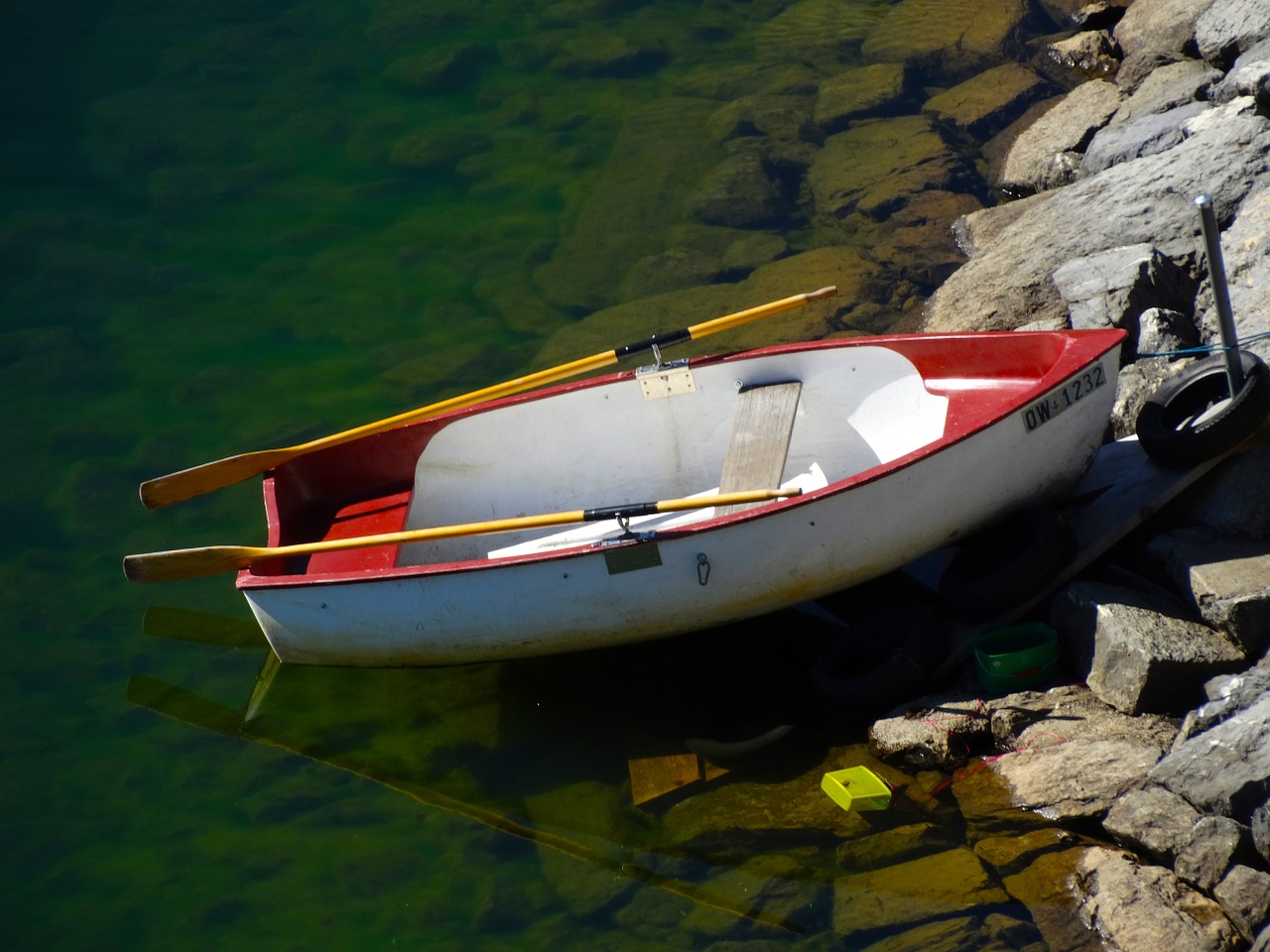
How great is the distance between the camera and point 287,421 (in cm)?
912

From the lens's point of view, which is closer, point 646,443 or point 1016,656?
point 1016,656

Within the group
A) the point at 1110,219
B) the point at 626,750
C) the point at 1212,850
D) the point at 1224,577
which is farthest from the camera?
the point at 1110,219

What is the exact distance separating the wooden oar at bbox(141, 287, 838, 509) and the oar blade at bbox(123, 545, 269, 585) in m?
0.66

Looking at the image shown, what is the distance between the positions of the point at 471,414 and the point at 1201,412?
4.04 metres

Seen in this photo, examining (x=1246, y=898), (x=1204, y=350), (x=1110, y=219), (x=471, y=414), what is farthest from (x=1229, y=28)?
(x=1246, y=898)

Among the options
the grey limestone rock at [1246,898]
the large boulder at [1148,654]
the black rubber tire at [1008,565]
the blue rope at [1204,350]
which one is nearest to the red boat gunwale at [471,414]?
the blue rope at [1204,350]

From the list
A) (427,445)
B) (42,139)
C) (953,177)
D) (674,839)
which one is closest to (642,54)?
(953,177)

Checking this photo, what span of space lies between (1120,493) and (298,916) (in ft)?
15.0

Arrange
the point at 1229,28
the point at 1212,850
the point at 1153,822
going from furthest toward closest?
the point at 1229,28 → the point at 1153,822 → the point at 1212,850

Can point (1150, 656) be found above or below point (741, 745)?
above

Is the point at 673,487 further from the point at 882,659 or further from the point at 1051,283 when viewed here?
the point at 1051,283

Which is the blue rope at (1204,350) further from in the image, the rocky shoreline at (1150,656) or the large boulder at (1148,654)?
the large boulder at (1148,654)

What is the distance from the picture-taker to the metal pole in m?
5.66

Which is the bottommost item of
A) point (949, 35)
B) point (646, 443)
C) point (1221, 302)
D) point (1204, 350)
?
point (646, 443)
